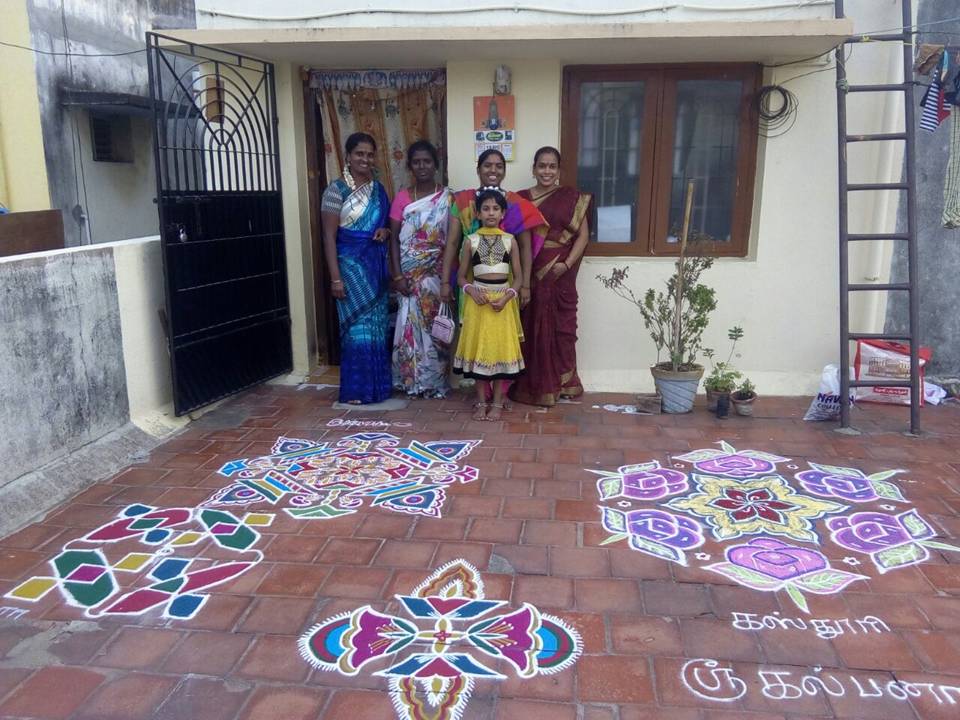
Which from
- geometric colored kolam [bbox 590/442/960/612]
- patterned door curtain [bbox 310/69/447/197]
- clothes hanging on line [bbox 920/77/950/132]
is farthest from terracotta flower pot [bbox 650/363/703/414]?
patterned door curtain [bbox 310/69/447/197]

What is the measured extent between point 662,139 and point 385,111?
6.84ft

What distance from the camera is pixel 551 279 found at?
17.7 ft

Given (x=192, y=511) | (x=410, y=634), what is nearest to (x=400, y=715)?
(x=410, y=634)

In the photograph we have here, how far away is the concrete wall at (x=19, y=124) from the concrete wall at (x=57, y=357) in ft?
17.7

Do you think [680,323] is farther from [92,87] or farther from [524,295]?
[92,87]

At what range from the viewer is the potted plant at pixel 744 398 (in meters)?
5.24

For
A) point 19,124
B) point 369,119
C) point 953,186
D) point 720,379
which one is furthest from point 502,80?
point 19,124

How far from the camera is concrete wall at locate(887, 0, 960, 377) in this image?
547 cm

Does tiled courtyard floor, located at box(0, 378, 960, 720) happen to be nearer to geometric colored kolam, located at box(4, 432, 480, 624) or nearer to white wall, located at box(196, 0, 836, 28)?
geometric colored kolam, located at box(4, 432, 480, 624)

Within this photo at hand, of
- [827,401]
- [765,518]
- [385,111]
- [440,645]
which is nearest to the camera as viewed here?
[440,645]

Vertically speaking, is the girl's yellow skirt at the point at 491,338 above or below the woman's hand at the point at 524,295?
below

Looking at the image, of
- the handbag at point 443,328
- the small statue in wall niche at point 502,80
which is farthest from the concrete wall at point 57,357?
the small statue in wall niche at point 502,80

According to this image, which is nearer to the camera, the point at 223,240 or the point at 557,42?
the point at 557,42

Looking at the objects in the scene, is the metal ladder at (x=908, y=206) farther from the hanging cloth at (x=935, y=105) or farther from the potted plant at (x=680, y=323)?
the potted plant at (x=680, y=323)
